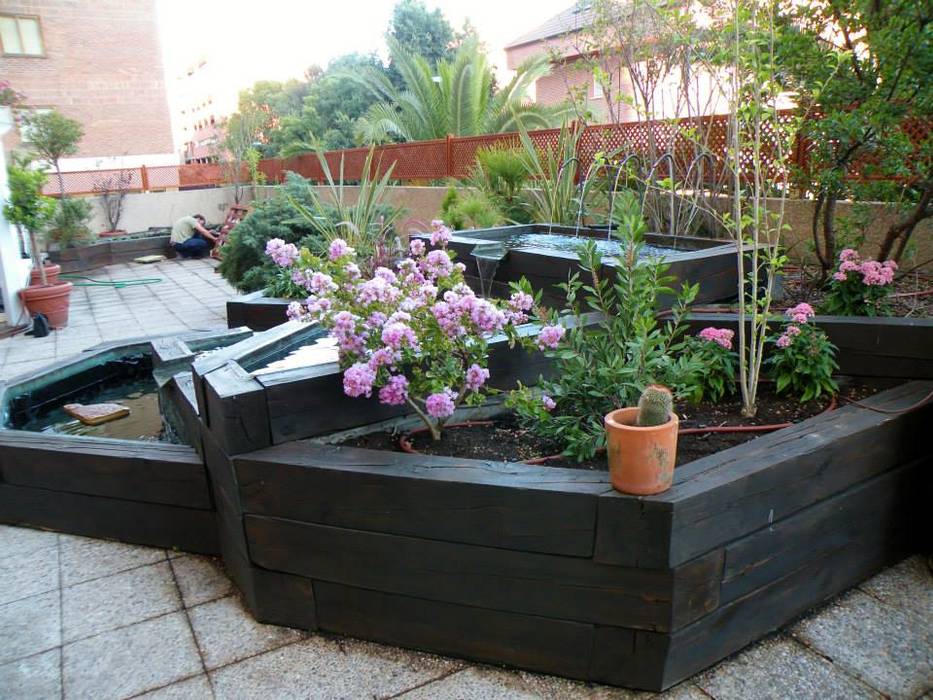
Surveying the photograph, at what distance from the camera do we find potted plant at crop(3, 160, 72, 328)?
638 cm

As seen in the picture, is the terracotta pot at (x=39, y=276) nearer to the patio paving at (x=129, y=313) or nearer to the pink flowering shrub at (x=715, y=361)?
the patio paving at (x=129, y=313)

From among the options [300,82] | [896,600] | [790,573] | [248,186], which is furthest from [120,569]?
[300,82]

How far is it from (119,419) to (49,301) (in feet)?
12.2

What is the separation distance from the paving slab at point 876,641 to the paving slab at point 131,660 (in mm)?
1758

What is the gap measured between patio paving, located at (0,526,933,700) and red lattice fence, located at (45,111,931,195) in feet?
6.10

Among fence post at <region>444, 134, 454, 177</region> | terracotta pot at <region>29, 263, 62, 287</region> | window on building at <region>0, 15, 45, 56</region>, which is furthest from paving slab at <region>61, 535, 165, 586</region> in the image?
window on building at <region>0, 15, 45, 56</region>

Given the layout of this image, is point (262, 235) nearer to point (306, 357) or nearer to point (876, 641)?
point (306, 357)

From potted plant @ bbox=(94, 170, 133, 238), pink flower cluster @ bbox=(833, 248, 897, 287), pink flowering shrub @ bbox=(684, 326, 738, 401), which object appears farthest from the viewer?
potted plant @ bbox=(94, 170, 133, 238)

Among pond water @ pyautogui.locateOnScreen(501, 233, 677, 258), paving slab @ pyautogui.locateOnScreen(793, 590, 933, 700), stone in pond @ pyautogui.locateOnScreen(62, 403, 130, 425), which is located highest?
pond water @ pyautogui.locateOnScreen(501, 233, 677, 258)

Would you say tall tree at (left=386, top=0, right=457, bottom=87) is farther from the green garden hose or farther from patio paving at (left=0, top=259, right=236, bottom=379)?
the green garden hose

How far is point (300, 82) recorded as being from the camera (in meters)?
34.0

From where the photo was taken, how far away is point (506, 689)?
5.90ft

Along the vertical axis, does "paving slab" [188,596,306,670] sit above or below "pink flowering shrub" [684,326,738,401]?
below

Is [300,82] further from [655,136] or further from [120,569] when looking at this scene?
[120,569]
